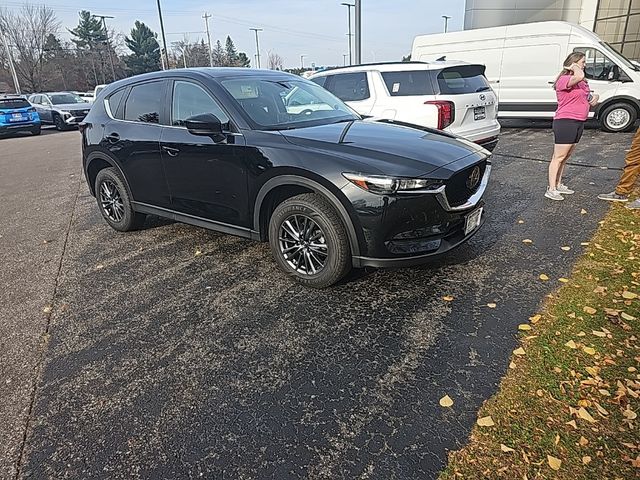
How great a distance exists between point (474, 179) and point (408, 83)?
3554mm

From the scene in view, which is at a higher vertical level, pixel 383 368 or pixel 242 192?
pixel 242 192

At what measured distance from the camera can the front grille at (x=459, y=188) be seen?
3271mm

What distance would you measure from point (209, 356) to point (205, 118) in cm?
197

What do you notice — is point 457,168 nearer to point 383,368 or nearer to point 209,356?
point 383,368

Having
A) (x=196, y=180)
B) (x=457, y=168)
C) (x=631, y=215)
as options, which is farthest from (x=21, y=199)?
(x=631, y=215)

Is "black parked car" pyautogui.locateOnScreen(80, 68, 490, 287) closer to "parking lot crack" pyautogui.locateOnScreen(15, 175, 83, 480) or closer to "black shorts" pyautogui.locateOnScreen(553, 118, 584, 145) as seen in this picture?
"parking lot crack" pyautogui.locateOnScreen(15, 175, 83, 480)

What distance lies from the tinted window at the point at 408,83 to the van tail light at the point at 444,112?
0.23 m

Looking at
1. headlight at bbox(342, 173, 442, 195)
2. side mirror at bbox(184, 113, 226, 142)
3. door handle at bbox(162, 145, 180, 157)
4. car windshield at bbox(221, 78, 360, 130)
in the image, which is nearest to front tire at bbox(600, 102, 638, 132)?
car windshield at bbox(221, 78, 360, 130)

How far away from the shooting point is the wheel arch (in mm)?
3225

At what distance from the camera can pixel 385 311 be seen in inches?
127

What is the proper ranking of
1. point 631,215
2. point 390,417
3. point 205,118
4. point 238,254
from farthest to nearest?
point 631,215 → point 238,254 → point 205,118 → point 390,417

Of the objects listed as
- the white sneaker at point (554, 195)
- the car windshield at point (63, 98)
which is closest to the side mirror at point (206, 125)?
the white sneaker at point (554, 195)

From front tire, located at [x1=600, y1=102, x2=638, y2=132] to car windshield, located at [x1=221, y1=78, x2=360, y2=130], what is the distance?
31.4 feet

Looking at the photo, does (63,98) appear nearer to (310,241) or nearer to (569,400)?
(310,241)
